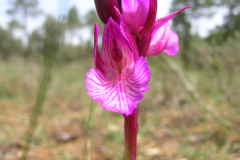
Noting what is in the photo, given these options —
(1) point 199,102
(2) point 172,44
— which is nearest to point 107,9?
(2) point 172,44

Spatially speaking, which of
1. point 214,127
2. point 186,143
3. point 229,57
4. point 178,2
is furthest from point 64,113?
point 178,2

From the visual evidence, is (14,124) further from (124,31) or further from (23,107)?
(124,31)

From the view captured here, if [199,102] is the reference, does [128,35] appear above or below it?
above

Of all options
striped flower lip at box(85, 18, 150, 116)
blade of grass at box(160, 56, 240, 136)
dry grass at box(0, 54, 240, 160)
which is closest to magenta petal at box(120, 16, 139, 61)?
striped flower lip at box(85, 18, 150, 116)

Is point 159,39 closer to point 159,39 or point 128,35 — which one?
point 159,39

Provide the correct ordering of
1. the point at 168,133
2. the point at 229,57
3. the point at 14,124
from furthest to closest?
1. the point at 14,124
2. the point at 168,133
3. the point at 229,57

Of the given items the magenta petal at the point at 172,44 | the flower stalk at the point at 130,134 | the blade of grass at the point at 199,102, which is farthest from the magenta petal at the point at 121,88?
the blade of grass at the point at 199,102
